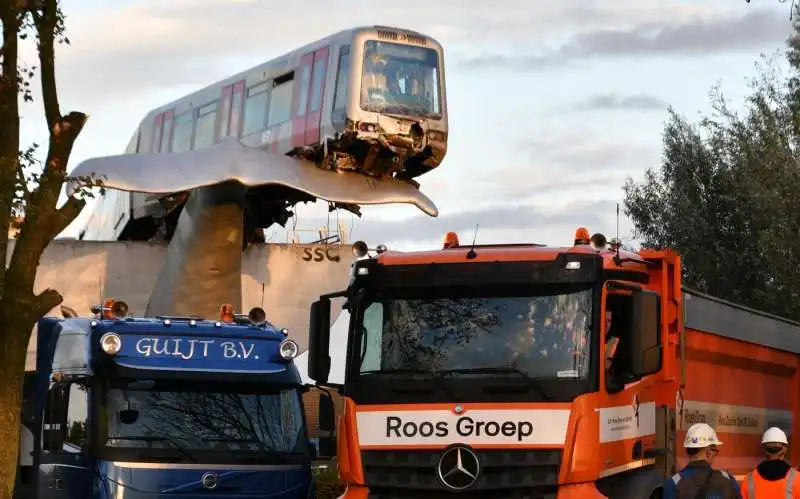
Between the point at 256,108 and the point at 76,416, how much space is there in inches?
657

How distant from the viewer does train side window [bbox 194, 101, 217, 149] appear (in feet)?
101

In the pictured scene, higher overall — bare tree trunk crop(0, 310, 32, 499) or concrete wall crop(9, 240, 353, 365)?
concrete wall crop(9, 240, 353, 365)

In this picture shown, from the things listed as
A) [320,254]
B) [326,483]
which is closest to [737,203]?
[320,254]

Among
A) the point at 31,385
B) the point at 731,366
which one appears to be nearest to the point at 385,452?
the point at 731,366

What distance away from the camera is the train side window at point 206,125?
1214 inches

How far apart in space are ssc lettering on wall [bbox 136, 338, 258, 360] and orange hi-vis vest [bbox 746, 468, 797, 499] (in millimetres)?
5197

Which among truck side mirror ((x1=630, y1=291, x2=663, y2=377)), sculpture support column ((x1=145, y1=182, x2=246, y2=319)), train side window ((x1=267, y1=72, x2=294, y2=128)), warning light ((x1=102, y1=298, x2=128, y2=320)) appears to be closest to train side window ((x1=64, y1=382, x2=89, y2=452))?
warning light ((x1=102, y1=298, x2=128, y2=320))

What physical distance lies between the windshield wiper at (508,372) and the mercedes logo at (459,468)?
1.93 ft

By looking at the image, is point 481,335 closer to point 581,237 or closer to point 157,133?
point 581,237

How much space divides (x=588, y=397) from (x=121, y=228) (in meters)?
32.6

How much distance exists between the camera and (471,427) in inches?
440

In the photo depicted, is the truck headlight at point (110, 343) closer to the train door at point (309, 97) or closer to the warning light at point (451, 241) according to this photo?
the warning light at point (451, 241)

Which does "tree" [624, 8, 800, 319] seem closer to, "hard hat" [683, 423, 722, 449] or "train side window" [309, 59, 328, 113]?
"train side window" [309, 59, 328, 113]

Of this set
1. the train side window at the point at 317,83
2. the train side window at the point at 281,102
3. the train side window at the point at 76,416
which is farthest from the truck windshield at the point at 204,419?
the train side window at the point at 281,102
